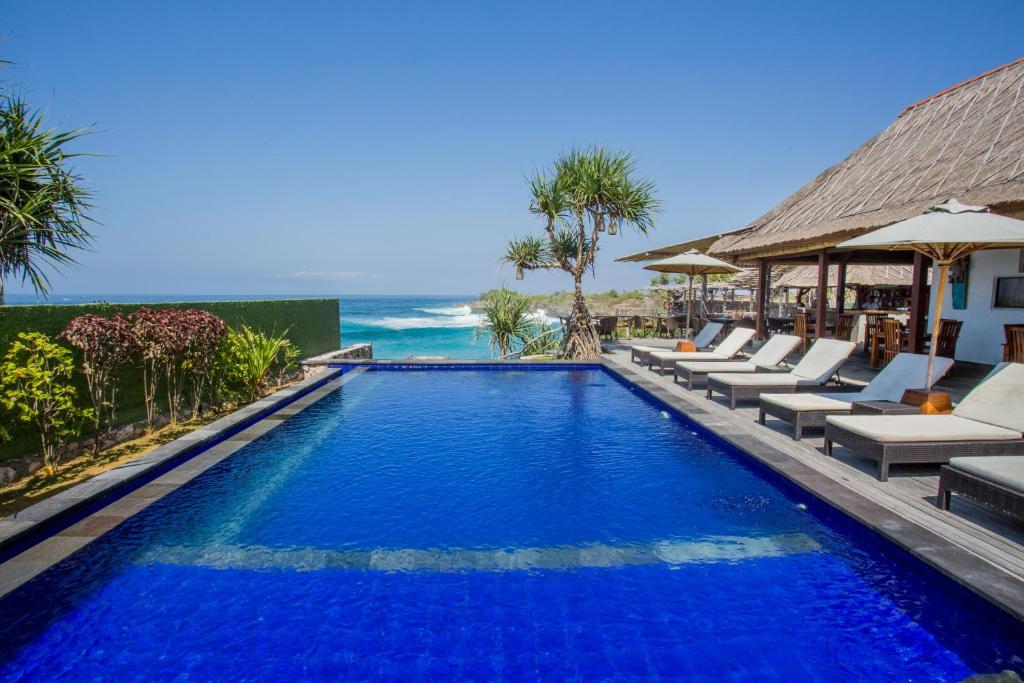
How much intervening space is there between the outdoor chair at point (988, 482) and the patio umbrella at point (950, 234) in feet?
6.12

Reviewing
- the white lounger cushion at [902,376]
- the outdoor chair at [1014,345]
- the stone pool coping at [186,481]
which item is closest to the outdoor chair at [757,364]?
the stone pool coping at [186,481]

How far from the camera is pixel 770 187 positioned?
95.1 ft

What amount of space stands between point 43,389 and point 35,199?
1.68 metres

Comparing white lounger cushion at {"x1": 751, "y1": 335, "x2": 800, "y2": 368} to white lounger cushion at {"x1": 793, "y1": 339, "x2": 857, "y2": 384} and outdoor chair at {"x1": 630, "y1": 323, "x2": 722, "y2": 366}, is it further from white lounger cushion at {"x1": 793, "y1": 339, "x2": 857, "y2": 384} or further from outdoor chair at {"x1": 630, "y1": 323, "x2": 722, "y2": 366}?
outdoor chair at {"x1": 630, "y1": 323, "x2": 722, "y2": 366}

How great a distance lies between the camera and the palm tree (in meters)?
4.65

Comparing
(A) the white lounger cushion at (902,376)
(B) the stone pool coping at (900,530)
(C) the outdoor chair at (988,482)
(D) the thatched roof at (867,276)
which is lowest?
(B) the stone pool coping at (900,530)

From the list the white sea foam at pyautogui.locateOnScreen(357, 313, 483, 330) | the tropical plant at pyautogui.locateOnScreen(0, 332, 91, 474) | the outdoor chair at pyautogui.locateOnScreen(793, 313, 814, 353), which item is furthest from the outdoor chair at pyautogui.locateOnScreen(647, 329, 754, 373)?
the white sea foam at pyautogui.locateOnScreen(357, 313, 483, 330)

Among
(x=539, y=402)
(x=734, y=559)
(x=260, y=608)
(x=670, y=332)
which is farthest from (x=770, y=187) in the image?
(x=260, y=608)

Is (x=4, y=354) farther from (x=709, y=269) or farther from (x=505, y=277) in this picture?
(x=709, y=269)

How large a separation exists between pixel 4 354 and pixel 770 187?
31.6 meters

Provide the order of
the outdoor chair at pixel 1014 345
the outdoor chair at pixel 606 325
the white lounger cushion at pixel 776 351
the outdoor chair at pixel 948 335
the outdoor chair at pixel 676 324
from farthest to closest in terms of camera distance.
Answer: the outdoor chair at pixel 676 324
the outdoor chair at pixel 606 325
the outdoor chair at pixel 948 335
the white lounger cushion at pixel 776 351
the outdoor chair at pixel 1014 345

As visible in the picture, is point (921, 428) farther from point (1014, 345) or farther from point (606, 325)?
point (606, 325)

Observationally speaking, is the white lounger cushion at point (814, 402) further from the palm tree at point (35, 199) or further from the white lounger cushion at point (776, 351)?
the palm tree at point (35, 199)

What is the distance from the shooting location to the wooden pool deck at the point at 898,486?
3.11 m
